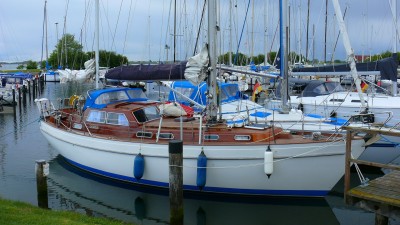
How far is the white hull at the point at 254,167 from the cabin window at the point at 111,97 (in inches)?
113

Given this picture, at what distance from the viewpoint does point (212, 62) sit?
1363cm

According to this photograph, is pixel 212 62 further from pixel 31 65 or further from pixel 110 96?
pixel 31 65

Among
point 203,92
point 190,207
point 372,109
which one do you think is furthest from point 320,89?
point 190,207

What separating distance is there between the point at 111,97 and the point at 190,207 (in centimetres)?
599

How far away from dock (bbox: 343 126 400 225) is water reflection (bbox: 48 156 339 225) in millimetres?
3258

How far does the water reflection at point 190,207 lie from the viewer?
39.8 feet

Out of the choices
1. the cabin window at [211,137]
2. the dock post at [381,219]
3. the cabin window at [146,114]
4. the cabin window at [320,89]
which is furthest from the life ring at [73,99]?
the dock post at [381,219]

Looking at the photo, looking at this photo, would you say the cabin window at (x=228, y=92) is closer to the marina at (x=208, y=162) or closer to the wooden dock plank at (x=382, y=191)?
the marina at (x=208, y=162)

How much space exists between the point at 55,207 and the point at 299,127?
8.41 m

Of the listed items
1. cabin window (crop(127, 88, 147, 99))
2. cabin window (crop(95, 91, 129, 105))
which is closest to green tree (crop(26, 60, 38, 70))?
cabin window (crop(127, 88, 147, 99))

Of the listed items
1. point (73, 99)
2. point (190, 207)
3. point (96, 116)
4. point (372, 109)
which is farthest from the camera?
point (73, 99)

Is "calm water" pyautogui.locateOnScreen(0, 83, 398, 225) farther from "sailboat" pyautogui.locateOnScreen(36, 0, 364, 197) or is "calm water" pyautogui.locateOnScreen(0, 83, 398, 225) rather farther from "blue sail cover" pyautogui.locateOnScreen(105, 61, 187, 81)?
"blue sail cover" pyautogui.locateOnScreen(105, 61, 187, 81)

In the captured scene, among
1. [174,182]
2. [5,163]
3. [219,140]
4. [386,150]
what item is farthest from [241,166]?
[5,163]

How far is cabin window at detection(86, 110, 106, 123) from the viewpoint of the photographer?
1559 cm
